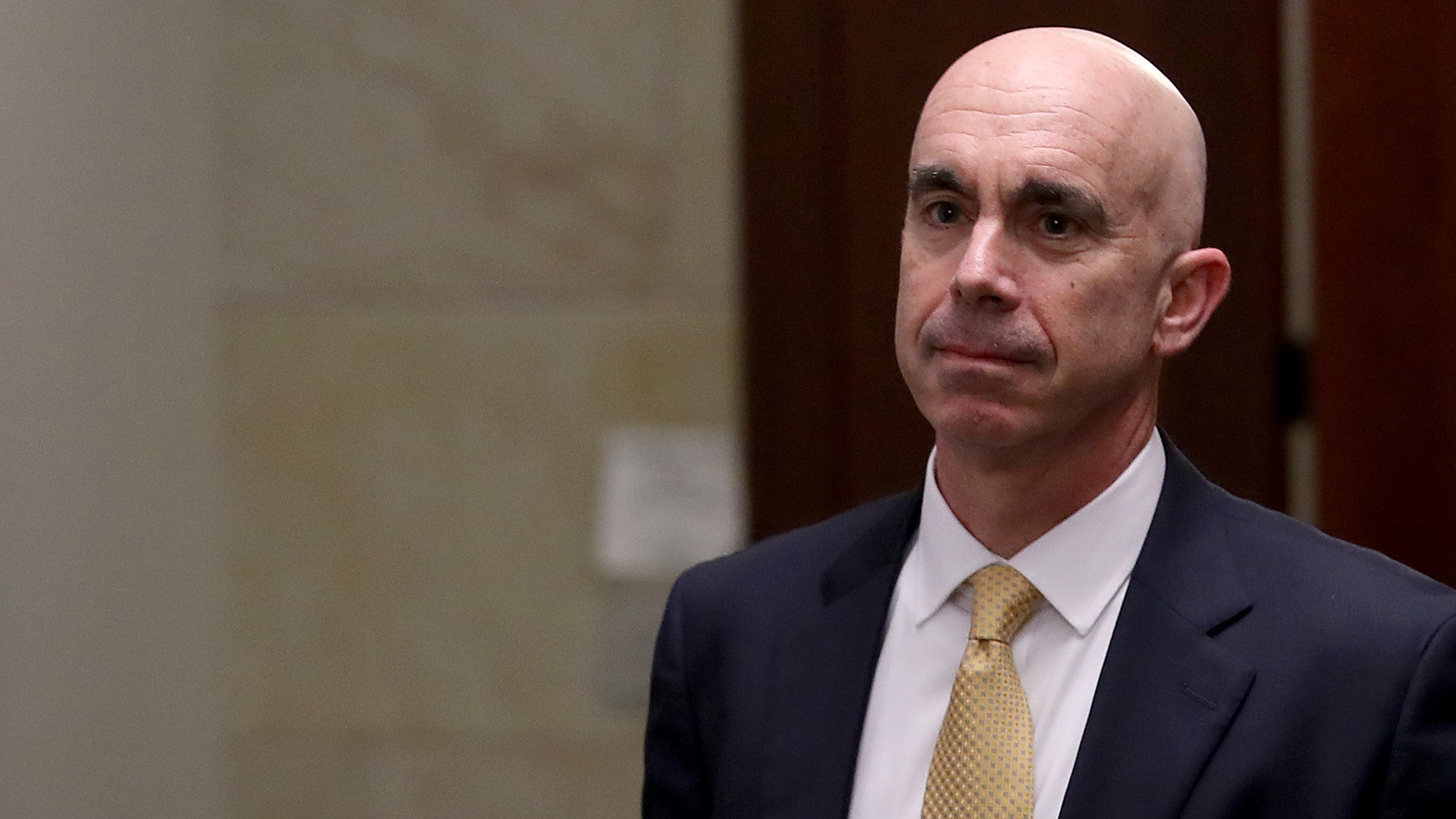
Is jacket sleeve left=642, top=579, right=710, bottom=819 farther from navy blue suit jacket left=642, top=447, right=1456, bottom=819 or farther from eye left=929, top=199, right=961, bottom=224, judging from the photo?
eye left=929, top=199, right=961, bottom=224

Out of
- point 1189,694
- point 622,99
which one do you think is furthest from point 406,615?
point 1189,694

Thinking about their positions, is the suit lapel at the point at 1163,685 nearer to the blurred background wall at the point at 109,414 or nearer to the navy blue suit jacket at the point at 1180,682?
the navy blue suit jacket at the point at 1180,682

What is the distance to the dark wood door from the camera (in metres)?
2.00

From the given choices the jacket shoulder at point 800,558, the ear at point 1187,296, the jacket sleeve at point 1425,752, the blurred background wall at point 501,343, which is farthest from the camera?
the blurred background wall at point 501,343

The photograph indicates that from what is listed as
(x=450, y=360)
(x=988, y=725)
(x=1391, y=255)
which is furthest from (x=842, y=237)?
(x=988, y=725)

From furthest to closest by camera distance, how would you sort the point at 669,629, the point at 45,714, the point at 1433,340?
the point at 1433,340, the point at 45,714, the point at 669,629

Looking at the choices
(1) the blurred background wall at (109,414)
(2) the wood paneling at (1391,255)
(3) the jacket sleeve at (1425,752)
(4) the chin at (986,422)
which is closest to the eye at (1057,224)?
(4) the chin at (986,422)

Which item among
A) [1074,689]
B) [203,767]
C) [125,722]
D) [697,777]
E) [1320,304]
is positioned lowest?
[203,767]

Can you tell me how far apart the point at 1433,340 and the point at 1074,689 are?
1001 mm

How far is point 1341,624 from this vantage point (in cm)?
105

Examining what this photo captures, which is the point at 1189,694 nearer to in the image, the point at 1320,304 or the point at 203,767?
the point at 1320,304

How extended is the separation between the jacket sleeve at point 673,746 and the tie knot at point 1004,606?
0.85ft

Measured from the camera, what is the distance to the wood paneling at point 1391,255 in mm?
1861

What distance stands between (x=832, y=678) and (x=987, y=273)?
12.9 inches
